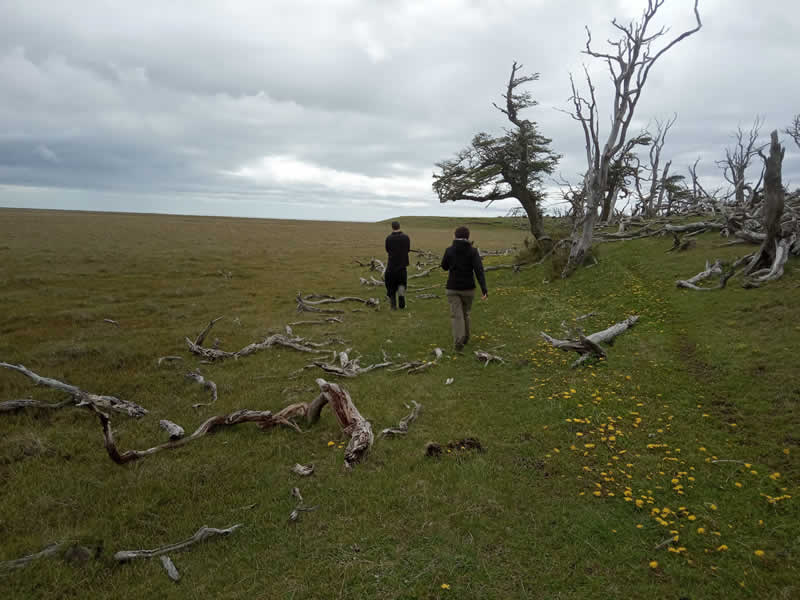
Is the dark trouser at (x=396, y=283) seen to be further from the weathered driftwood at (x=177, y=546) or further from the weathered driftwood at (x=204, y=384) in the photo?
the weathered driftwood at (x=177, y=546)

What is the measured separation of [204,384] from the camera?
384 inches

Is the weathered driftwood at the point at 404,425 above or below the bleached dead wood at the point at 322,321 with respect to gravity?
below

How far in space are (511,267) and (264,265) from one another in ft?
56.9

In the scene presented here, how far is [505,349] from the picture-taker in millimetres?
11977

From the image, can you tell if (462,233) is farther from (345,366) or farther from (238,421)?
(238,421)

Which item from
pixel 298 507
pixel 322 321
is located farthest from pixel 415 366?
pixel 322 321

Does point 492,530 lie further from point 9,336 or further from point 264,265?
point 264,265

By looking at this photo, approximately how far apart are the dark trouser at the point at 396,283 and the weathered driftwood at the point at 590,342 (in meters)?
5.90

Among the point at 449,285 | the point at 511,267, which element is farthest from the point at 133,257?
the point at 449,285

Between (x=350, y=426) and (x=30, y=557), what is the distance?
4.12m

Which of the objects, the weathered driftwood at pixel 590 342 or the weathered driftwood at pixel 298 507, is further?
the weathered driftwood at pixel 590 342

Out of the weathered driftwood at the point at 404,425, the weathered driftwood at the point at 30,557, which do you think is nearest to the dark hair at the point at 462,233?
the weathered driftwood at the point at 404,425

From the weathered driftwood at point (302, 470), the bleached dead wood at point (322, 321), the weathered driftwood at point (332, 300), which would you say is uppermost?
the weathered driftwood at point (332, 300)

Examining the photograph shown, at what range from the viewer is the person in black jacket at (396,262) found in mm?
15109
